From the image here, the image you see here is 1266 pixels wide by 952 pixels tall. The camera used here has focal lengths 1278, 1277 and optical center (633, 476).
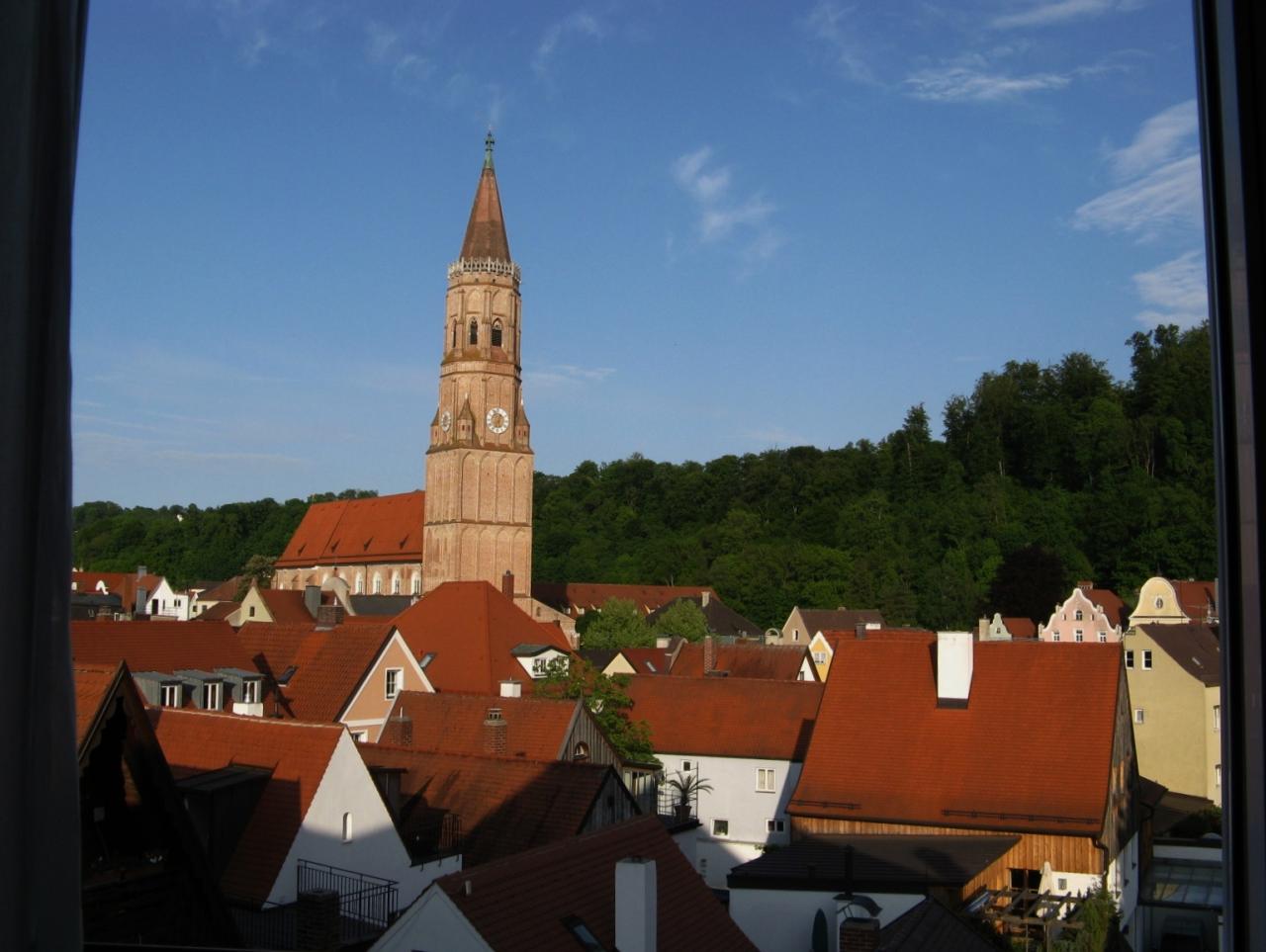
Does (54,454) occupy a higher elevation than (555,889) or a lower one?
higher

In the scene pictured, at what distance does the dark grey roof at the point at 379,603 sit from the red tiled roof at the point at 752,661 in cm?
2654

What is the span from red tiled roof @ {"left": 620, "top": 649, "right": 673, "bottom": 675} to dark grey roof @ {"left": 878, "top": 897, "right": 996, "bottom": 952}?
24.6 metres

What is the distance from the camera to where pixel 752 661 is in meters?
34.5

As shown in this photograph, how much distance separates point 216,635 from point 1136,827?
12.8 m

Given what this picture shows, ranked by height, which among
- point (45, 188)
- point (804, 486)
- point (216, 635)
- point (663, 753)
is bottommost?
point (663, 753)

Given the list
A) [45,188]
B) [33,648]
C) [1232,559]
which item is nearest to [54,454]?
[33,648]

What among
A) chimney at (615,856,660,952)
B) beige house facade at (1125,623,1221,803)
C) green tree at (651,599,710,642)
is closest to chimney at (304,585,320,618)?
green tree at (651,599,710,642)

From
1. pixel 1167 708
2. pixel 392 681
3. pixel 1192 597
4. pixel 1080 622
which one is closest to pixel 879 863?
pixel 392 681

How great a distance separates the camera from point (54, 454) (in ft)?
6.03

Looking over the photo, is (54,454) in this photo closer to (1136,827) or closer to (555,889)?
(555,889)

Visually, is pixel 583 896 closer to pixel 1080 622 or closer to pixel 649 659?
pixel 649 659

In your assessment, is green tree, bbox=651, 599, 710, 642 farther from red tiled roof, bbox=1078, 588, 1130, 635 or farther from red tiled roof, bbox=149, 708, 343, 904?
red tiled roof, bbox=149, 708, 343, 904

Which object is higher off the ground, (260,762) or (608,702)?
(260,762)

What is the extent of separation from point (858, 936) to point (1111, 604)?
41.9 m
